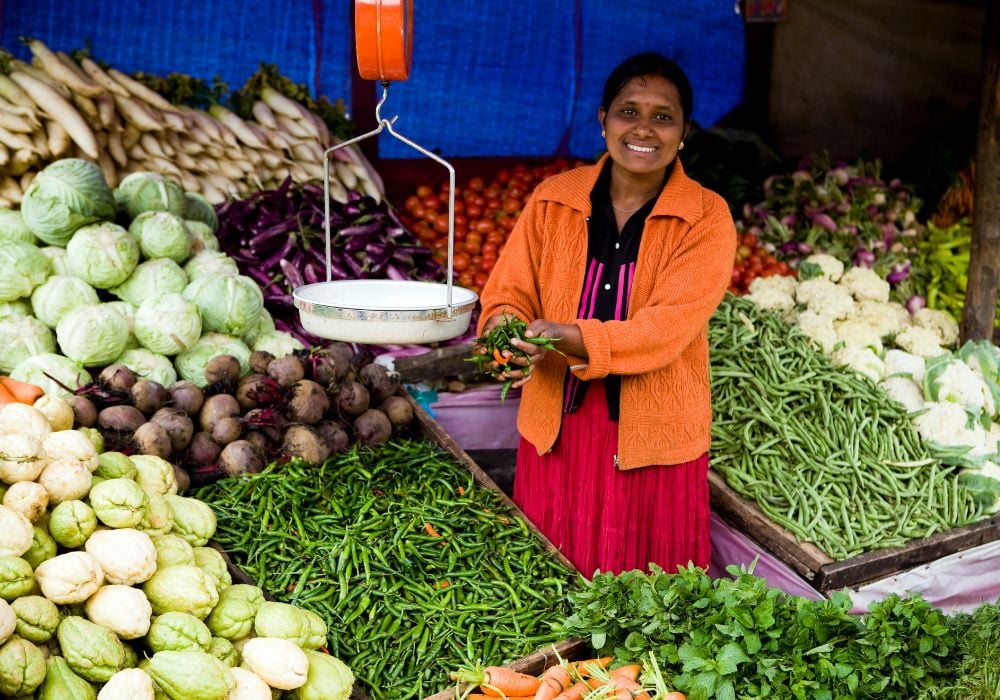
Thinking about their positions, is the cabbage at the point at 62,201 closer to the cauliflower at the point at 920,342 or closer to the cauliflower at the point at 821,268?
the cauliflower at the point at 821,268

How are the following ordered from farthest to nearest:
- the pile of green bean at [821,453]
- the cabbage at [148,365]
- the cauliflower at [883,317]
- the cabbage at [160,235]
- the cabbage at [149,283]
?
the cauliflower at [883,317] → the cabbage at [160,235] → the cabbage at [149,283] → the cabbage at [148,365] → the pile of green bean at [821,453]

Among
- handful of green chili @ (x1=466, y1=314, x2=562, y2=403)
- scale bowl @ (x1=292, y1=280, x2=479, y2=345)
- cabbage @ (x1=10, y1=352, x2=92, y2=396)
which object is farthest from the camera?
cabbage @ (x1=10, y1=352, x2=92, y2=396)

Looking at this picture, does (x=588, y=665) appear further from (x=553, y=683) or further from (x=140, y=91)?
(x=140, y=91)

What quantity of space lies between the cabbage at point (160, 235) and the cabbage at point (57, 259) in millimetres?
336

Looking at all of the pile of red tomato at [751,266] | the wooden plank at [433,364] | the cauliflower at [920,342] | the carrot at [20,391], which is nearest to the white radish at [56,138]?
the carrot at [20,391]

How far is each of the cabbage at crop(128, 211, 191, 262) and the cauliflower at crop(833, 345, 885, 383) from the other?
11.1 ft

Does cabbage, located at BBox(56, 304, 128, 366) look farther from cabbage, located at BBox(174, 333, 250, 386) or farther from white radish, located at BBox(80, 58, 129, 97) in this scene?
white radish, located at BBox(80, 58, 129, 97)

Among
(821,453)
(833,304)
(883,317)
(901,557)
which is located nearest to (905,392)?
(821,453)

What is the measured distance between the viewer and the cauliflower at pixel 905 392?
4238mm

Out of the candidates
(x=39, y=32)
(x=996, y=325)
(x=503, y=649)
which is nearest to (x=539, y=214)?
(x=503, y=649)

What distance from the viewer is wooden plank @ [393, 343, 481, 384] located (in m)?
4.50

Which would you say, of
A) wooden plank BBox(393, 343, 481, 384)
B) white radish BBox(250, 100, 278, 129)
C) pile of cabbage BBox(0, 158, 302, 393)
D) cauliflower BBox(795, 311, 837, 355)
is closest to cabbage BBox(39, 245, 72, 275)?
pile of cabbage BBox(0, 158, 302, 393)

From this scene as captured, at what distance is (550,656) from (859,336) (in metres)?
3.22

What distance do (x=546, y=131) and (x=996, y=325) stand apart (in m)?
3.48
